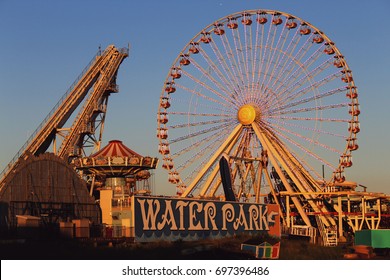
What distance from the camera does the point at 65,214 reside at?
191 feet

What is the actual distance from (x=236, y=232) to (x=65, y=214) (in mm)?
12137

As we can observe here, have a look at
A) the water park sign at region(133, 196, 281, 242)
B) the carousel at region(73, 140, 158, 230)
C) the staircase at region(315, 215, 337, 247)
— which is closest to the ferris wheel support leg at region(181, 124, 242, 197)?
the carousel at region(73, 140, 158, 230)

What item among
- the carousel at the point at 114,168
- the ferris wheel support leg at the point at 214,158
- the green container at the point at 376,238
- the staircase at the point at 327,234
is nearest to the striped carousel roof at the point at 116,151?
the carousel at the point at 114,168

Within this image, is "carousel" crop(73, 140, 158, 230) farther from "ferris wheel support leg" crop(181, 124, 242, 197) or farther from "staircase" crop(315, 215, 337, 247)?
"staircase" crop(315, 215, 337, 247)

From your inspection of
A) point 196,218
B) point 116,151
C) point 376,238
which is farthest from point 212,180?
point 376,238

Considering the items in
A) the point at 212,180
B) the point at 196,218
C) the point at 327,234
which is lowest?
the point at 327,234

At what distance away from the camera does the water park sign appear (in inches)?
1939

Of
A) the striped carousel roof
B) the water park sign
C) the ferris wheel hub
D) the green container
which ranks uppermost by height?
the ferris wheel hub

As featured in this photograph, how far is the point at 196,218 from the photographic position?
54.2m

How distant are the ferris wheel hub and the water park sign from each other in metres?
8.44

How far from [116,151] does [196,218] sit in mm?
15533

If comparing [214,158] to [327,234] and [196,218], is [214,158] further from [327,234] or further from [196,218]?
[196,218]

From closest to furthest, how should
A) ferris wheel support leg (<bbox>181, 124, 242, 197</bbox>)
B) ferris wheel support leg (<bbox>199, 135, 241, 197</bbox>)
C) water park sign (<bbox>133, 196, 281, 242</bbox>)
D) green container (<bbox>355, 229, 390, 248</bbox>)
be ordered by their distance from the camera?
1. water park sign (<bbox>133, 196, 281, 242</bbox>)
2. green container (<bbox>355, 229, 390, 248</bbox>)
3. ferris wheel support leg (<bbox>181, 124, 242, 197</bbox>)
4. ferris wheel support leg (<bbox>199, 135, 241, 197</bbox>)
